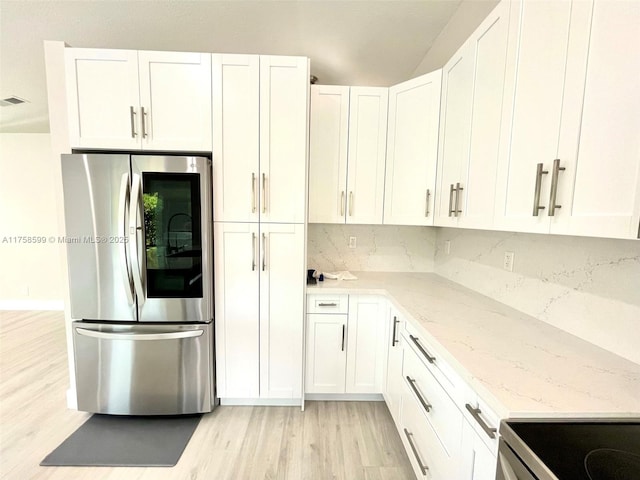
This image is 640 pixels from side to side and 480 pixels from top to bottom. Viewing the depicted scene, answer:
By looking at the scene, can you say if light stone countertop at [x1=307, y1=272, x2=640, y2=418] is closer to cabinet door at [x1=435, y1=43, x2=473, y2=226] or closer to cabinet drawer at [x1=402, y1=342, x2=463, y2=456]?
cabinet drawer at [x1=402, y1=342, x2=463, y2=456]

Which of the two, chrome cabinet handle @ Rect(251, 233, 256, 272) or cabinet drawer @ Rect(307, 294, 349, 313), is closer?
chrome cabinet handle @ Rect(251, 233, 256, 272)

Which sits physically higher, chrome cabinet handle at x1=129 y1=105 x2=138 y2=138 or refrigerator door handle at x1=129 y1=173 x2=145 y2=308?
chrome cabinet handle at x1=129 y1=105 x2=138 y2=138

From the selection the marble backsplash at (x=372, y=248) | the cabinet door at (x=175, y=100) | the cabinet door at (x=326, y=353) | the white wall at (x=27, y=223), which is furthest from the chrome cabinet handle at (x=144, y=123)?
the white wall at (x=27, y=223)

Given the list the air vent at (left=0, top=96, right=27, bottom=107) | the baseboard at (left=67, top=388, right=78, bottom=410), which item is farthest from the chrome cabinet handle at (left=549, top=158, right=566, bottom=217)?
the air vent at (left=0, top=96, right=27, bottom=107)

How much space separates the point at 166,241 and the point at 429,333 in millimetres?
1717

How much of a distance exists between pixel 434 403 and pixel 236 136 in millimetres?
1953

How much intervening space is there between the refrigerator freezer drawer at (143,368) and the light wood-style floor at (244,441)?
241mm

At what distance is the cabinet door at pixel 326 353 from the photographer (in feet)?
6.85

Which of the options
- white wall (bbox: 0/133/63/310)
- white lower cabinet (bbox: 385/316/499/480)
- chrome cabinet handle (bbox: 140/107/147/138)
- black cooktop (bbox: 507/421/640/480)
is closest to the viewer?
black cooktop (bbox: 507/421/640/480)

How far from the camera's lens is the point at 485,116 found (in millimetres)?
1419

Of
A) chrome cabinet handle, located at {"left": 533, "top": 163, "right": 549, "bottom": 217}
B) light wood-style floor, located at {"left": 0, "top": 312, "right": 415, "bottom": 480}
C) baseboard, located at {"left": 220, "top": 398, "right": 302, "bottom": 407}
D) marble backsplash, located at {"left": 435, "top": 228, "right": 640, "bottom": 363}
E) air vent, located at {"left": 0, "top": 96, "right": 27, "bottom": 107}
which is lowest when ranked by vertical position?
light wood-style floor, located at {"left": 0, "top": 312, "right": 415, "bottom": 480}

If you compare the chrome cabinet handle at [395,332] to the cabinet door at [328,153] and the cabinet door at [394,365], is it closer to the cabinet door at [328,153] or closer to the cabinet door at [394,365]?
the cabinet door at [394,365]

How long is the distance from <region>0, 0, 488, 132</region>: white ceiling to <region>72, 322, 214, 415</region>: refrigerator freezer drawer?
234 centimetres

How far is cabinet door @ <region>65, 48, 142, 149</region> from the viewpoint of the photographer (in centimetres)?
179
